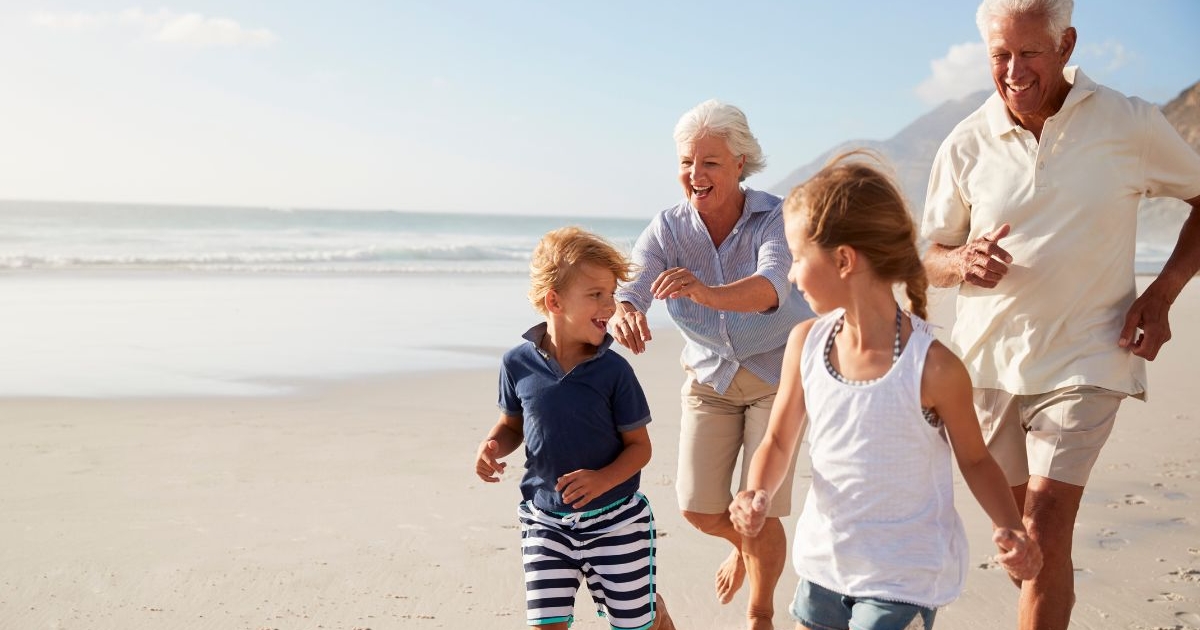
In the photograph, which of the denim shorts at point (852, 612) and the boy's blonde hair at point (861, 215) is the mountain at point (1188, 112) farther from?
the denim shorts at point (852, 612)

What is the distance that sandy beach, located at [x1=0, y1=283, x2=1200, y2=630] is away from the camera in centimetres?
439

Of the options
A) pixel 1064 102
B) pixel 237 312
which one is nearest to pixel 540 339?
pixel 1064 102

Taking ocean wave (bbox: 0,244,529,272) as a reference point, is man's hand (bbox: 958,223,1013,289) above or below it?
above

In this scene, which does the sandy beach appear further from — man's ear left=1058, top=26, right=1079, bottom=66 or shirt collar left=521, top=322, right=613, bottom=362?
man's ear left=1058, top=26, right=1079, bottom=66

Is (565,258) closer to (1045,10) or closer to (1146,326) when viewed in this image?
(1045,10)

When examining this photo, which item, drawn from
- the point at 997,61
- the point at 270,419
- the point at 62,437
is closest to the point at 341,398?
the point at 270,419

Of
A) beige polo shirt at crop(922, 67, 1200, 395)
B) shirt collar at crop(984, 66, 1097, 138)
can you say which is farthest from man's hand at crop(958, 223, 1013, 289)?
shirt collar at crop(984, 66, 1097, 138)

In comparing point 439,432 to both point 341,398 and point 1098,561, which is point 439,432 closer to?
point 341,398

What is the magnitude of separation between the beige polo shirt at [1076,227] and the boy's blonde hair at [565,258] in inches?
49.4

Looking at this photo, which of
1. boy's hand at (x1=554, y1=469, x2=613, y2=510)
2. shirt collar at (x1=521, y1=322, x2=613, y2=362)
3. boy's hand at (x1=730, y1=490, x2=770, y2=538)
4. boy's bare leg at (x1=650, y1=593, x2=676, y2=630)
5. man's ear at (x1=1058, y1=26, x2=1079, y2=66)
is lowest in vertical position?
boy's bare leg at (x1=650, y1=593, x2=676, y2=630)

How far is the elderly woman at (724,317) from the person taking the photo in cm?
408

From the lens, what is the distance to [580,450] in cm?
336

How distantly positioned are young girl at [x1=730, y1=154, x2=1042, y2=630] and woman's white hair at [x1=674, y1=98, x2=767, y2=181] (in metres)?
1.39

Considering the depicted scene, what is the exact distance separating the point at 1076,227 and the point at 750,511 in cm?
165
